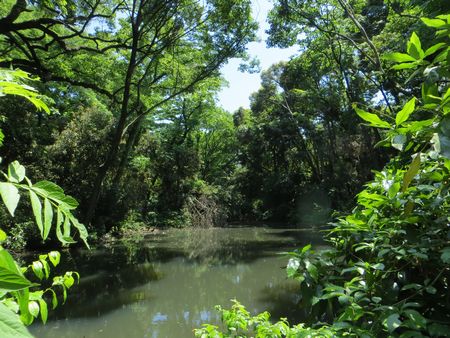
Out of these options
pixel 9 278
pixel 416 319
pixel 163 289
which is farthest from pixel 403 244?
pixel 163 289

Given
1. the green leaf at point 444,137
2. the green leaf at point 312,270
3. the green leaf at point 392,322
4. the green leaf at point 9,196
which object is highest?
the green leaf at point 444,137

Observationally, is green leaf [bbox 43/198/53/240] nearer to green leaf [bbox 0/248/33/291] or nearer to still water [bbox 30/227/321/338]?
green leaf [bbox 0/248/33/291]

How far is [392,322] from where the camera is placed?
1.09 meters

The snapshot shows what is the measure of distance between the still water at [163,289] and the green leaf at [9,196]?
2950mm

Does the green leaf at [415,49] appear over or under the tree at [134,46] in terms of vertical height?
under

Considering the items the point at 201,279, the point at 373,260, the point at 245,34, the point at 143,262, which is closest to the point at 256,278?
the point at 201,279

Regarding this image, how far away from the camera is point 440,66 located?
109 centimetres

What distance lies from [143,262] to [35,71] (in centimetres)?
578

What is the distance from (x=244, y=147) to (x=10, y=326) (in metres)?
25.3

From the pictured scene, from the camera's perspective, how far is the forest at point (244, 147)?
1.14m

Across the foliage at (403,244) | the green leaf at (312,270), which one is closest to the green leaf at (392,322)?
the foliage at (403,244)

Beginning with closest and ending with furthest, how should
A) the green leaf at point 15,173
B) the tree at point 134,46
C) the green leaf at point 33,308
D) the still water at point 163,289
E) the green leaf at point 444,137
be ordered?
the green leaf at point 15,173, the green leaf at point 444,137, the green leaf at point 33,308, the still water at point 163,289, the tree at point 134,46

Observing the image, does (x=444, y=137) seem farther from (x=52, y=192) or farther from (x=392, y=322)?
(x=52, y=192)

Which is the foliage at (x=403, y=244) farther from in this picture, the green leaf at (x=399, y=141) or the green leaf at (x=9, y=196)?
the green leaf at (x=9, y=196)
